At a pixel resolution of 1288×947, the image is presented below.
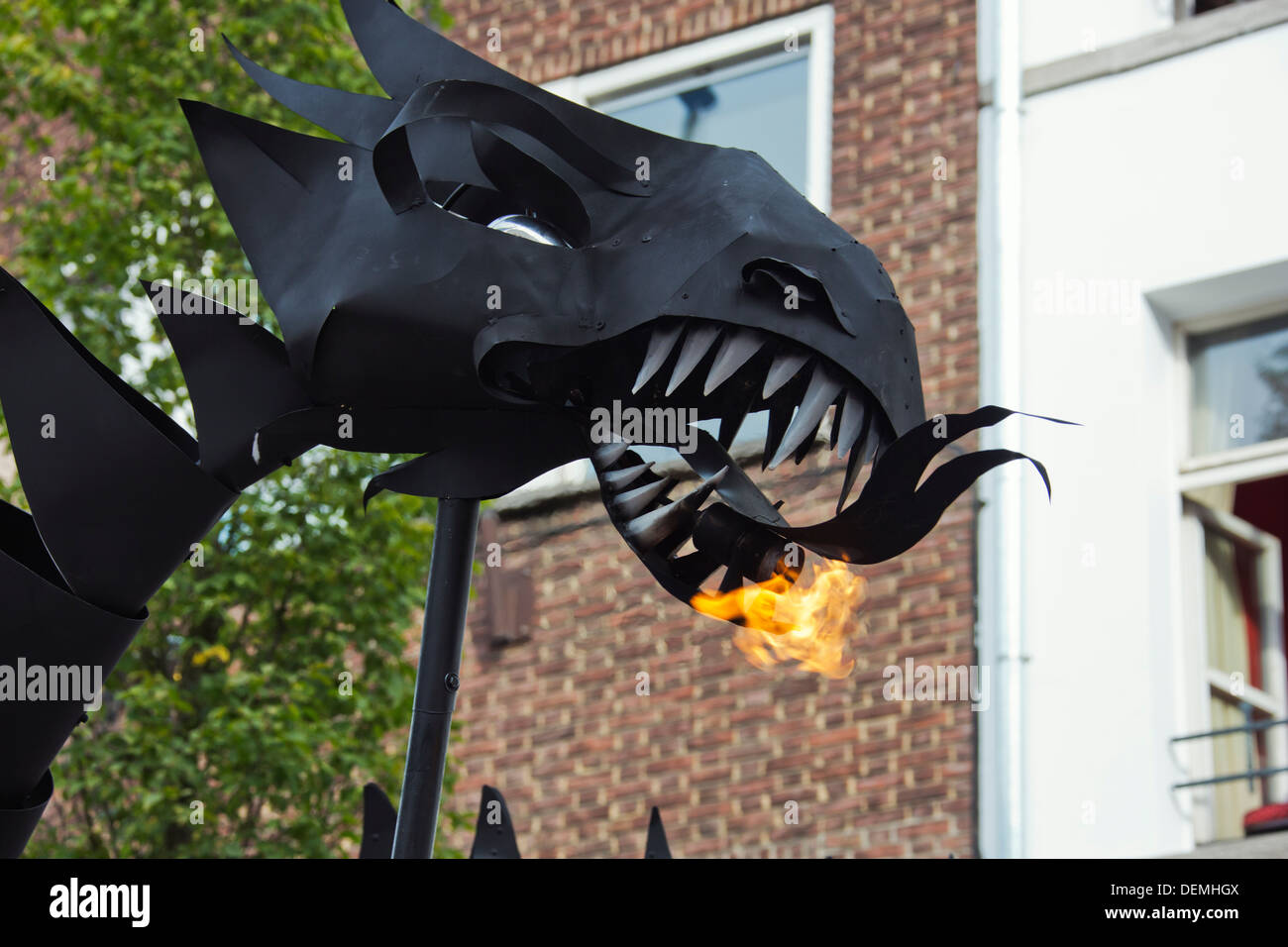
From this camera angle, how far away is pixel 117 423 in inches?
139

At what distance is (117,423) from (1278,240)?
20.6 feet

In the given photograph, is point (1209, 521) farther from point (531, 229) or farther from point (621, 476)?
point (621, 476)

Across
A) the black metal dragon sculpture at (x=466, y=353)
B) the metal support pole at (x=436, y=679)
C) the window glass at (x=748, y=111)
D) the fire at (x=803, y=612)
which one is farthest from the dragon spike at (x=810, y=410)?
the window glass at (x=748, y=111)

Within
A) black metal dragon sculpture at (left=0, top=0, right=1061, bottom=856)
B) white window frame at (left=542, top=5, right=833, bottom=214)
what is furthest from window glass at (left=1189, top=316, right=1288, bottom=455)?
black metal dragon sculpture at (left=0, top=0, right=1061, bottom=856)

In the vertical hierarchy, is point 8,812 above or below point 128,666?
below

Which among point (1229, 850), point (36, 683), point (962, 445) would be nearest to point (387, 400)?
point (36, 683)

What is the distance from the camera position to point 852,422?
305 cm

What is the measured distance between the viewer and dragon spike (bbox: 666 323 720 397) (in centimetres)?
304

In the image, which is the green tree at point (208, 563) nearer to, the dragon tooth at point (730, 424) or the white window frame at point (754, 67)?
the white window frame at point (754, 67)

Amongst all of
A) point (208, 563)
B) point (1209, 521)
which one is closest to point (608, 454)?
point (208, 563)

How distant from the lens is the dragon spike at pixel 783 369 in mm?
3027

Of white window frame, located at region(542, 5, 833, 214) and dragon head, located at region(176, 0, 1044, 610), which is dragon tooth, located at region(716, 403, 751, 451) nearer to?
dragon head, located at region(176, 0, 1044, 610)

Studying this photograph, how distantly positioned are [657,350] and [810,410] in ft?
0.88
